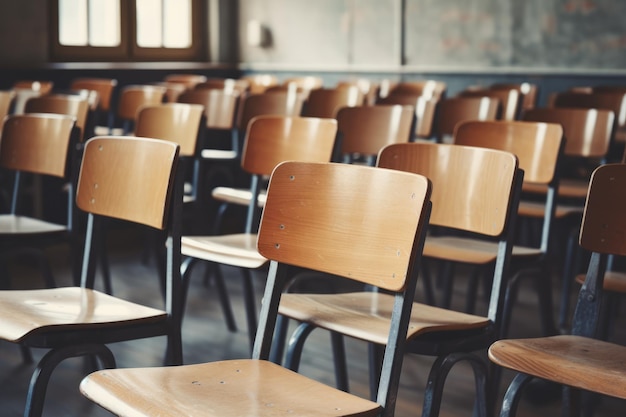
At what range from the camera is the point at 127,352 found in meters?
3.51

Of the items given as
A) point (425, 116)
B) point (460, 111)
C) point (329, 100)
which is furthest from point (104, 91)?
point (460, 111)

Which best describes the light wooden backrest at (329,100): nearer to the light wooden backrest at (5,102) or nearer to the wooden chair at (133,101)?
the wooden chair at (133,101)

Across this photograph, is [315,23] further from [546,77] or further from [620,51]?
[620,51]

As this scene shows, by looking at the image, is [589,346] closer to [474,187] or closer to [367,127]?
[474,187]

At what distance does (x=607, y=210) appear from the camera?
2.20m

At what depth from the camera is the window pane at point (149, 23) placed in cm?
1045

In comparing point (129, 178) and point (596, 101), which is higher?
point (596, 101)

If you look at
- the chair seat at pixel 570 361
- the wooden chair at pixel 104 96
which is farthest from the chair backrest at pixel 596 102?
the chair seat at pixel 570 361

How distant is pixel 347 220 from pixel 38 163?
1755mm

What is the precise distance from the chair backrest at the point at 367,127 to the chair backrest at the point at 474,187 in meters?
1.40

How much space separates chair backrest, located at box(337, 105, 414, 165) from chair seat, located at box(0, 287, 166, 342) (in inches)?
71.8

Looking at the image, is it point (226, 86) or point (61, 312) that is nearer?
point (61, 312)

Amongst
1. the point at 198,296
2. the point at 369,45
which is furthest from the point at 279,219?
the point at 369,45

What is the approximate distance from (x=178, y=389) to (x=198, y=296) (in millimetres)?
2577
